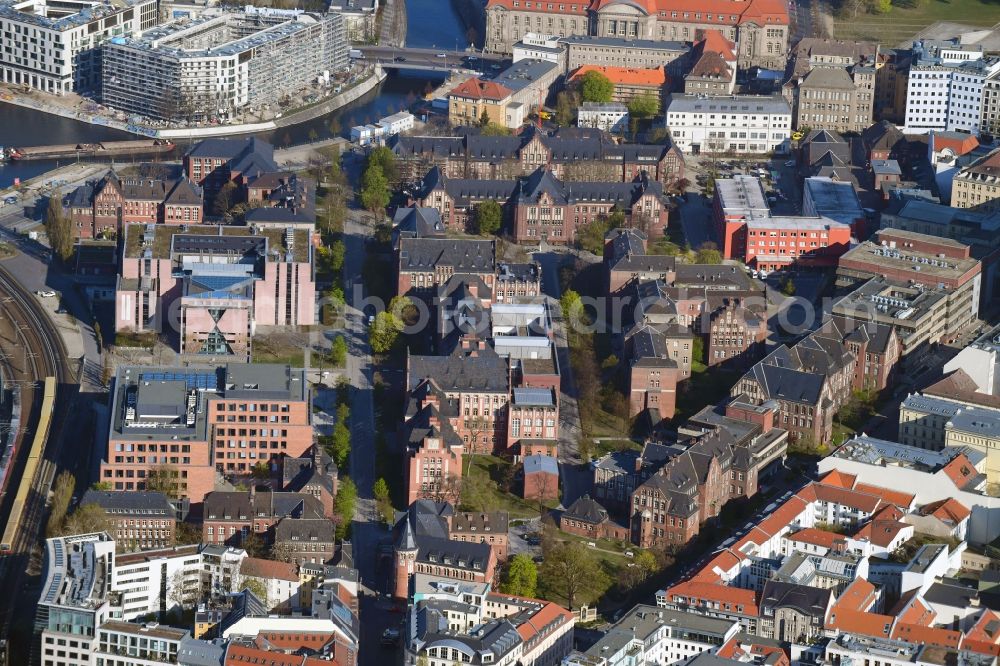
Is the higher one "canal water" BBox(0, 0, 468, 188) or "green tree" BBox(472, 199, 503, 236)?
"canal water" BBox(0, 0, 468, 188)

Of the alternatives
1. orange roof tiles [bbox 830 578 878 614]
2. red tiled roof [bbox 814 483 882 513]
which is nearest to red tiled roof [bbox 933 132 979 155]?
red tiled roof [bbox 814 483 882 513]

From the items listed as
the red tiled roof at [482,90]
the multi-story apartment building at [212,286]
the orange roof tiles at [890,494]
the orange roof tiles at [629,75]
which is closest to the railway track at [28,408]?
the multi-story apartment building at [212,286]

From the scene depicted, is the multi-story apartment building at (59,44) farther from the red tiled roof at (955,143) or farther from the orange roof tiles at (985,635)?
the orange roof tiles at (985,635)

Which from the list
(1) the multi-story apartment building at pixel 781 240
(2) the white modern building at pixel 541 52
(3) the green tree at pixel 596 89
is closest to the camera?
(1) the multi-story apartment building at pixel 781 240

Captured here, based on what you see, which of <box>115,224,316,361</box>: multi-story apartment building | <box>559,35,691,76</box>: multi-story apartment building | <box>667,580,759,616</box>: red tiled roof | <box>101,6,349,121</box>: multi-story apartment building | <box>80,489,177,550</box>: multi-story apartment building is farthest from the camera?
<box>559,35,691,76</box>: multi-story apartment building

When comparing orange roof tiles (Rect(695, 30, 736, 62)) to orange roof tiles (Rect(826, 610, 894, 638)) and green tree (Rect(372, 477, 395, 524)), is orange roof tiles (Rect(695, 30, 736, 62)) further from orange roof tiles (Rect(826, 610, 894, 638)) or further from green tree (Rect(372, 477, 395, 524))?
orange roof tiles (Rect(826, 610, 894, 638))

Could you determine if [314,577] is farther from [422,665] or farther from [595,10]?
[595,10]
